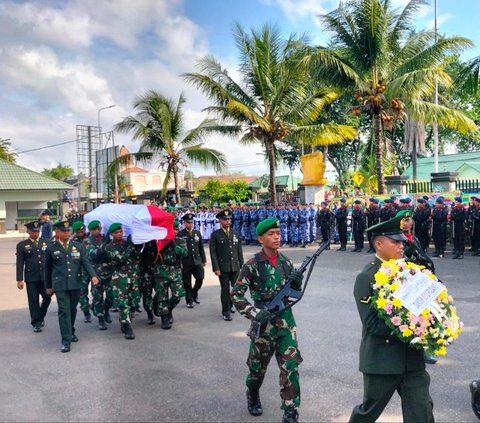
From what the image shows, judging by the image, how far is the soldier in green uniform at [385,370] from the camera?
2979 millimetres

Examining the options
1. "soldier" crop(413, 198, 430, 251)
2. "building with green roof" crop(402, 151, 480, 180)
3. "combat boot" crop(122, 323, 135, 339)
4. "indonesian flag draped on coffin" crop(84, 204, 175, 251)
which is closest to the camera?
"combat boot" crop(122, 323, 135, 339)

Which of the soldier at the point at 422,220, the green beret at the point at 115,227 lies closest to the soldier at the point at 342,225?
the soldier at the point at 422,220

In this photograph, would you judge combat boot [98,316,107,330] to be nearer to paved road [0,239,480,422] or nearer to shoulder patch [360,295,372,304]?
paved road [0,239,480,422]

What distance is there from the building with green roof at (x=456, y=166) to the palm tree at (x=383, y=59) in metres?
15.2

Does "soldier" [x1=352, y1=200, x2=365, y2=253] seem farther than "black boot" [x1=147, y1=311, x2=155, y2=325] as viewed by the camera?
Yes

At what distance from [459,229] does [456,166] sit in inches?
907

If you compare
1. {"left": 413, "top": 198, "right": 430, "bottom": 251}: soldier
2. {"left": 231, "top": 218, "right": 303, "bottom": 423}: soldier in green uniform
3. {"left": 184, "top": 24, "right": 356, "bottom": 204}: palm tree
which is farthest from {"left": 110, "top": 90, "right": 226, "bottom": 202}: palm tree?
{"left": 231, "top": 218, "right": 303, "bottom": 423}: soldier in green uniform

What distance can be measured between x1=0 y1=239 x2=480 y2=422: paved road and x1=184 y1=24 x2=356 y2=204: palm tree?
1118 centimetres

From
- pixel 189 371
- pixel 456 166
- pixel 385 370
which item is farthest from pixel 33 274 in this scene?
pixel 456 166

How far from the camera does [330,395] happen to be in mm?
4504

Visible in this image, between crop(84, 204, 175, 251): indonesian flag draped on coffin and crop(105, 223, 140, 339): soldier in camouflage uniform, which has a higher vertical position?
crop(84, 204, 175, 251): indonesian flag draped on coffin

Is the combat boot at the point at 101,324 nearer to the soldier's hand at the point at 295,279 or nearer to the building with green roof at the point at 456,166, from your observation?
the soldier's hand at the point at 295,279

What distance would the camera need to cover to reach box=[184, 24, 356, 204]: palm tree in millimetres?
17812

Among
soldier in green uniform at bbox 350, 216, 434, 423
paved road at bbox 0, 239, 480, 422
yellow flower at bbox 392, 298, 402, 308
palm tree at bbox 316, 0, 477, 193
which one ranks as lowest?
paved road at bbox 0, 239, 480, 422
